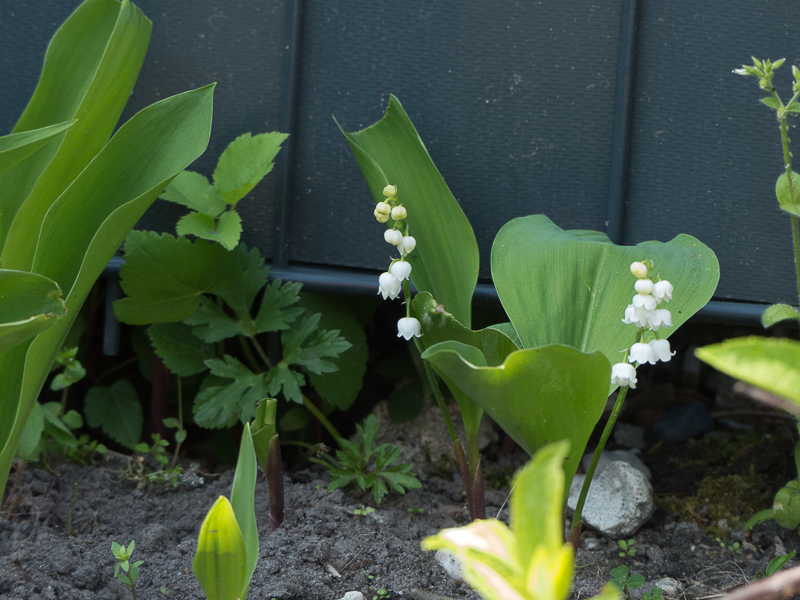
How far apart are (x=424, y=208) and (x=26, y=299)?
2.01ft

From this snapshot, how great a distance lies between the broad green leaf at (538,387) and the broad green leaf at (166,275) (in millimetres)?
591

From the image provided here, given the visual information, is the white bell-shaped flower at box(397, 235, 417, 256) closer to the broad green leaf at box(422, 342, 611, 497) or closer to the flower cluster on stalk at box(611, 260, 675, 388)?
the broad green leaf at box(422, 342, 611, 497)

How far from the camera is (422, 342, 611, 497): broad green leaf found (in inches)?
29.1

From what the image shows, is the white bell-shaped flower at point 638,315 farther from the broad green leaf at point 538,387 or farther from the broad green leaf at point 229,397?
the broad green leaf at point 229,397

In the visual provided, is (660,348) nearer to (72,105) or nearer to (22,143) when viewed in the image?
(22,143)

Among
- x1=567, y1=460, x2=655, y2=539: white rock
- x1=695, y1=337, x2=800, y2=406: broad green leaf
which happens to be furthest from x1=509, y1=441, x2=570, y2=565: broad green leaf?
x1=567, y1=460, x2=655, y2=539: white rock

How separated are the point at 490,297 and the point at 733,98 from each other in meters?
0.59

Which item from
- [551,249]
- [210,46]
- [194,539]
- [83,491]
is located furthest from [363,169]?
[83,491]

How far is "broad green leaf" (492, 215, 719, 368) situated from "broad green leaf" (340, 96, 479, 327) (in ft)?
0.28

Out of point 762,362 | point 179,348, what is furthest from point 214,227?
point 762,362

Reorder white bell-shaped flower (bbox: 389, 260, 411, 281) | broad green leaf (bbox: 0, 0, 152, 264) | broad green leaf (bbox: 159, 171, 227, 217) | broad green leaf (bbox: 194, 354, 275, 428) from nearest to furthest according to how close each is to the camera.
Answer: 1. white bell-shaped flower (bbox: 389, 260, 411, 281)
2. broad green leaf (bbox: 0, 0, 152, 264)
3. broad green leaf (bbox: 194, 354, 275, 428)
4. broad green leaf (bbox: 159, 171, 227, 217)

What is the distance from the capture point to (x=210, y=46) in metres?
1.31

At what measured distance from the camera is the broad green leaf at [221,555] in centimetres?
66

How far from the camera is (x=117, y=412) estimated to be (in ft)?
4.43
